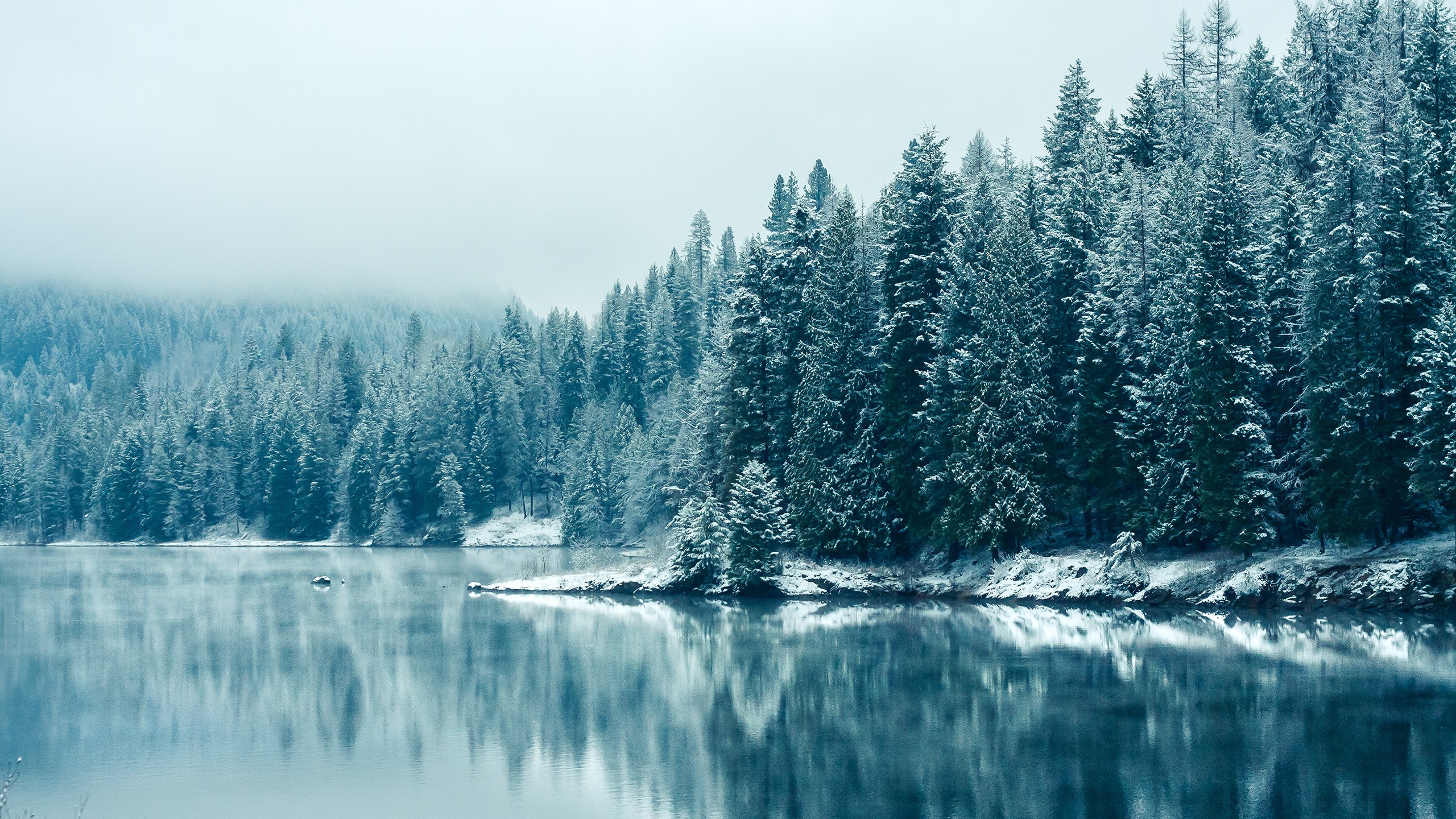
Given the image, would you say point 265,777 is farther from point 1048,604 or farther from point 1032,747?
point 1048,604

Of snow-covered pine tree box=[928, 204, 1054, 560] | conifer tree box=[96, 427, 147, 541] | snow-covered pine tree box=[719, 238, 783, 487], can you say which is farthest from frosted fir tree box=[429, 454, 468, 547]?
snow-covered pine tree box=[928, 204, 1054, 560]

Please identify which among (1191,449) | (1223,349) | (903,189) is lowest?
(1191,449)

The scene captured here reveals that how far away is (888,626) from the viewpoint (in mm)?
45094

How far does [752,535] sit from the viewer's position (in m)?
57.7

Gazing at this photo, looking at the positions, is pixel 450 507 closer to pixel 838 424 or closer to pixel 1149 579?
pixel 838 424

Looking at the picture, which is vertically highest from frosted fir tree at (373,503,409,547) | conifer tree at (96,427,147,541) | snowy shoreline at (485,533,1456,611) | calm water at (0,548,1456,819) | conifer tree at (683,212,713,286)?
conifer tree at (683,212,713,286)

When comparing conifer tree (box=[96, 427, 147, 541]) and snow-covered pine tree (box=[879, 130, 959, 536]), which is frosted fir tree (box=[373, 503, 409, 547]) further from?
snow-covered pine tree (box=[879, 130, 959, 536])

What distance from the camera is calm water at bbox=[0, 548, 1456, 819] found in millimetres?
21484

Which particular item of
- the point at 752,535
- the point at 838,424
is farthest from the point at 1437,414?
the point at 752,535

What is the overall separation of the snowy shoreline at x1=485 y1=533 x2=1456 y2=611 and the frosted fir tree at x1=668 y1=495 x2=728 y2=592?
4.17 feet

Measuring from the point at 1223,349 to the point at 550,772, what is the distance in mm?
34784

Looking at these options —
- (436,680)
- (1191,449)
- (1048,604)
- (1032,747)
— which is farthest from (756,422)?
(1032,747)

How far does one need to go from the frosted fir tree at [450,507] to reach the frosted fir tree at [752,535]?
65355mm

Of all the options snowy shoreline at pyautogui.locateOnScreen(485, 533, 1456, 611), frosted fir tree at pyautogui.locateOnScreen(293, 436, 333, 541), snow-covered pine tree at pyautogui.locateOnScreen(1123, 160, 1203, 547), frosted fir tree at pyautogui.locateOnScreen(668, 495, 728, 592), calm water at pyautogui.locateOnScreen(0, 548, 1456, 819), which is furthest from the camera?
frosted fir tree at pyautogui.locateOnScreen(293, 436, 333, 541)
